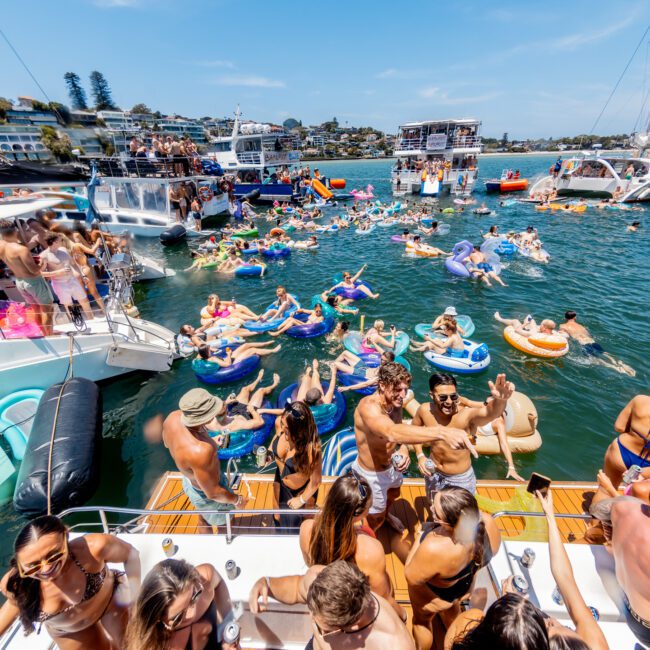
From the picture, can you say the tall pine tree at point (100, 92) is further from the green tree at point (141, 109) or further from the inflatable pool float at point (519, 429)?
the inflatable pool float at point (519, 429)

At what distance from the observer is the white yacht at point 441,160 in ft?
115

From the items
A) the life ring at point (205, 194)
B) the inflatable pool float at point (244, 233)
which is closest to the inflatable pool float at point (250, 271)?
the inflatable pool float at point (244, 233)

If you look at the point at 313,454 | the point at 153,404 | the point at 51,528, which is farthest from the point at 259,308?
the point at 51,528

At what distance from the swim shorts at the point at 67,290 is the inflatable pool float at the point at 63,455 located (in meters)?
2.42

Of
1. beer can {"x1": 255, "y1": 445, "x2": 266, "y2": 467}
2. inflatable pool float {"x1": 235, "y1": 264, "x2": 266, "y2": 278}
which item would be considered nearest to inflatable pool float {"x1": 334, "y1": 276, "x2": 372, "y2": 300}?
inflatable pool float {"x1": 235, "y1": 264, "x2": 266, "y2": 278}

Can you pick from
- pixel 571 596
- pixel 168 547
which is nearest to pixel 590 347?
pixel 571 596

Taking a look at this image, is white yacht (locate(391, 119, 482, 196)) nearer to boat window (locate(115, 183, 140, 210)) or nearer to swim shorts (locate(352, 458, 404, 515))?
boat window (locate(115, 183, 140, 210))

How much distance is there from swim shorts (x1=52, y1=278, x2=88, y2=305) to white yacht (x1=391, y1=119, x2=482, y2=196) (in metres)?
35.1

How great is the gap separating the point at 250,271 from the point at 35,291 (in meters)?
9.79

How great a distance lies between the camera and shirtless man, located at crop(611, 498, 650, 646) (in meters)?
2.30

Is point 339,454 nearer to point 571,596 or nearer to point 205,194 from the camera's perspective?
point 571,596

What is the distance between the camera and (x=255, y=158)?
117 ft

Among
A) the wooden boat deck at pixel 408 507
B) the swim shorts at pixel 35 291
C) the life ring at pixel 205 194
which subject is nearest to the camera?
the wooden boat deck at pixel 408 507

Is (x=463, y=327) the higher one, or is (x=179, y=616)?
(x=179, y=616)
